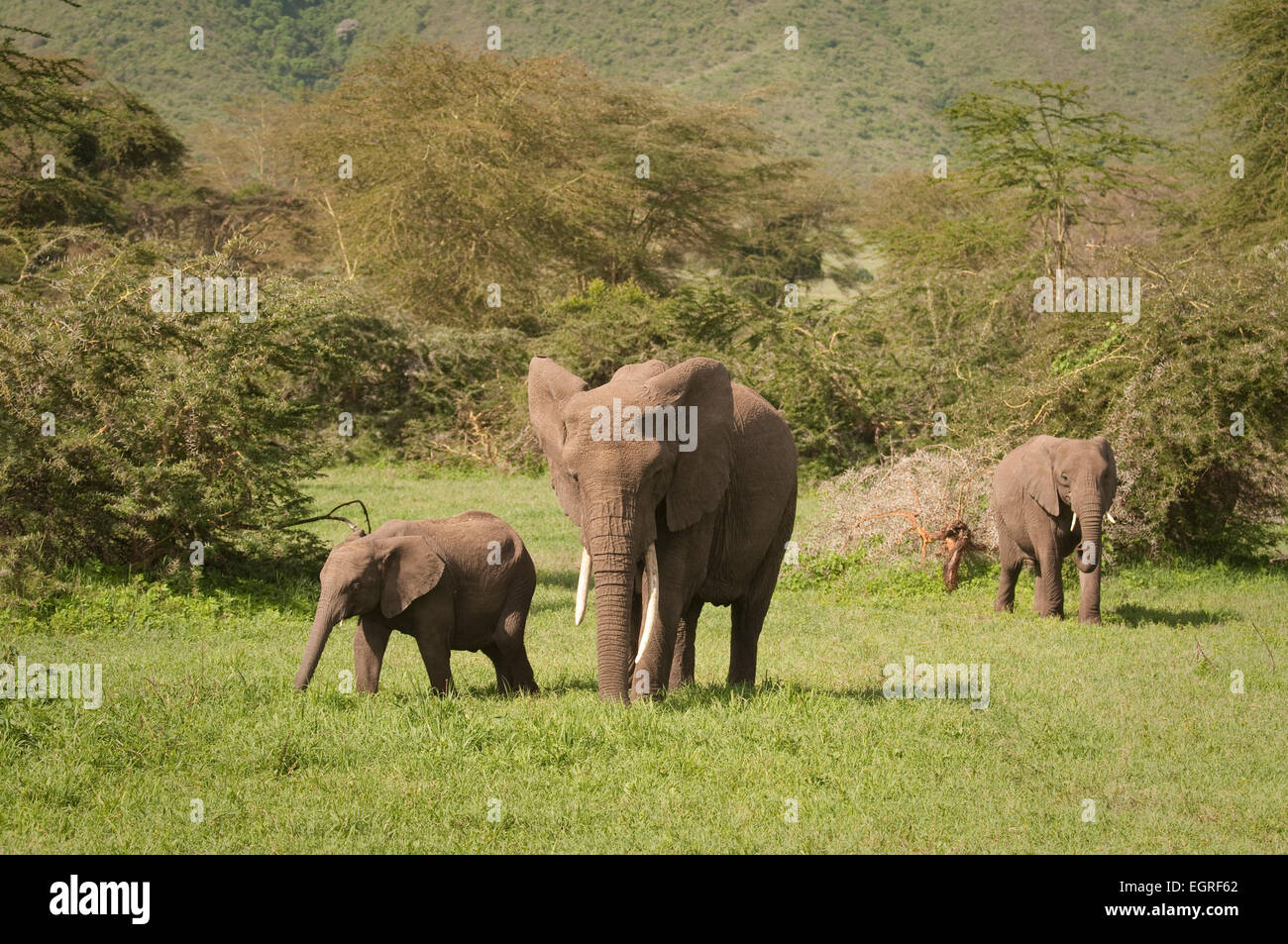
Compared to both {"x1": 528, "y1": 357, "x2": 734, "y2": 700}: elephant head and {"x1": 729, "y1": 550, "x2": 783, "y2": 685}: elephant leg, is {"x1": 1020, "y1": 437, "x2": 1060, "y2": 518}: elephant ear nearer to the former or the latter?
{"x1": 729, "y1": 550, "x2": 783, "y2": 685}: elephant leg

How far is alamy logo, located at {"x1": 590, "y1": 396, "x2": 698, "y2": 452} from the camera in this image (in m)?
8.20

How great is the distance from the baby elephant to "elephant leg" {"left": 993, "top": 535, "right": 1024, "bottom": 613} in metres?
6.94

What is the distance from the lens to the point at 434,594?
978 centimetres

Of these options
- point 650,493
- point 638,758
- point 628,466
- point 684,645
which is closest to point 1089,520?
point 684,645

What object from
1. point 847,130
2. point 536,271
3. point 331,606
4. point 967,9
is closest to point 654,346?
point 536,271

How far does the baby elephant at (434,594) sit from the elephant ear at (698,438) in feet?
6.88

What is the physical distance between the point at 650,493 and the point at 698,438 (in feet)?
2.11

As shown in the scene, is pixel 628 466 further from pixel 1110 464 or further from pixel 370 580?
pixel 1110 464

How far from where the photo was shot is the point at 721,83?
106m

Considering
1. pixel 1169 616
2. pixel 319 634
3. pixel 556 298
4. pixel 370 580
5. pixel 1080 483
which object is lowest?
pixel 1169 616

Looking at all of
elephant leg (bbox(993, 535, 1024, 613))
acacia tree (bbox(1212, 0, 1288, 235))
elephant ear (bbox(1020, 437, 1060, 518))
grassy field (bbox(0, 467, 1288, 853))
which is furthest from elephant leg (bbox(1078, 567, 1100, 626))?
acacia tree (bbox(1212, 0, 1288, 235))

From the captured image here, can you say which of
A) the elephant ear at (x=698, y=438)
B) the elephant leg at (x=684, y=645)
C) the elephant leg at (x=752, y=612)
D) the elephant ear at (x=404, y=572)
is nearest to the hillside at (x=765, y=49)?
the elephant leg at (x=752, y=612)

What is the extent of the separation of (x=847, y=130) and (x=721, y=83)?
1050cm

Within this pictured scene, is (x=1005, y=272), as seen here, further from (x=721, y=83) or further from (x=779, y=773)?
(x=721, y=83)
